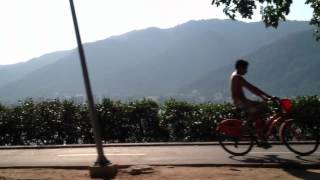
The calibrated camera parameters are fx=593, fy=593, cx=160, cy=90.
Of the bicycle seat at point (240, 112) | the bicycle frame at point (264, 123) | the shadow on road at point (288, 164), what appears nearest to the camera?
the shadow on road at point (288, 164)

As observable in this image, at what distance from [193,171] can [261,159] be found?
172cm

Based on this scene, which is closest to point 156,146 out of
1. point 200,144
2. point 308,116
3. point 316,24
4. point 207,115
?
point 200,144

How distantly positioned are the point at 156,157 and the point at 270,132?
2.68 m

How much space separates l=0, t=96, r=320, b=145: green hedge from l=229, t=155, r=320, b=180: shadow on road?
623 centimetres

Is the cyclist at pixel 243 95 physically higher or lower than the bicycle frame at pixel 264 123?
higher

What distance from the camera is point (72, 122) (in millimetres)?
20875

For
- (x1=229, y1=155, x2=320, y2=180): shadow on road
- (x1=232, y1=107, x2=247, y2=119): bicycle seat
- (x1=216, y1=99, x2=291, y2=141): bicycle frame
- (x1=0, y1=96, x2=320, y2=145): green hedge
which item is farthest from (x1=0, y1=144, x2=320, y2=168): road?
(x1=0, y1=96, x2=320, y2=145): green hedge

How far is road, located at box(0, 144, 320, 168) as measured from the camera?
11.5m

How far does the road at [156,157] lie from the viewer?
1152 cm

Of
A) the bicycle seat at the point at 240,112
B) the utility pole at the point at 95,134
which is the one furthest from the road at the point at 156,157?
the utility pole at the point at 95,134

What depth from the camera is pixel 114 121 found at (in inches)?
804

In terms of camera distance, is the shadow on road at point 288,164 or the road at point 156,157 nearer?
the shadow on road at point 288,164

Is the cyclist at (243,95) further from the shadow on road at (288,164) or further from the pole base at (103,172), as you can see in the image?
the pole base at (103,172)

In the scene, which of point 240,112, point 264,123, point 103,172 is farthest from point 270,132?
point 103,172
